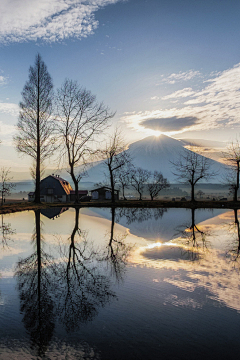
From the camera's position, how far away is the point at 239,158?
50781 millimetres

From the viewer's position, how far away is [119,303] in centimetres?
576

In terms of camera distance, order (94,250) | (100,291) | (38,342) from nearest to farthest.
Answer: (38,342) < (100,291) < (94,250)

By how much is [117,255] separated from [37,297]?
14.6 ft

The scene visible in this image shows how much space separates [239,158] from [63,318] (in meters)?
52.0

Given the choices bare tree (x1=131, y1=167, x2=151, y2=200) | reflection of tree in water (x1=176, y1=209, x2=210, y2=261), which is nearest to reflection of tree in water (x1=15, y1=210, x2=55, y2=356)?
reflection of tree in water (x1=176, y1=209, x2=210, y2=261)

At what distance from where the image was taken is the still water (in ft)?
13.8

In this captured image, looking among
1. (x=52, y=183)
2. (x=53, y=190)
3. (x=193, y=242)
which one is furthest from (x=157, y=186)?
(x=193, y=242)

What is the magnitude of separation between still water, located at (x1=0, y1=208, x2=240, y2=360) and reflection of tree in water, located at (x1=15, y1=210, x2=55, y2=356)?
0.02 m

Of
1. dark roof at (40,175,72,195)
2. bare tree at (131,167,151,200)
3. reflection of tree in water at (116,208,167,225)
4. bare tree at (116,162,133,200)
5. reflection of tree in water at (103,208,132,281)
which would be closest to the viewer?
reflection of tree in water at (103,208,132,281)

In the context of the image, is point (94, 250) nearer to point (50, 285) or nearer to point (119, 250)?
point (119, 250)

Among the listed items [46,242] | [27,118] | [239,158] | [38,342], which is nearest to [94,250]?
[46,242]

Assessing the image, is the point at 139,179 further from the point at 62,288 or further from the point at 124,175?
the point at 62,288

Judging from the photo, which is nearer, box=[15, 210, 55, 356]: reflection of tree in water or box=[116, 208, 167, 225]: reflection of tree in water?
box=[15, 210, 55, 356]: reflection of tree in water

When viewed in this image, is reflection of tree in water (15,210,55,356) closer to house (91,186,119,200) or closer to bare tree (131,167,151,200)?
bare tree (131,167,151,200)
